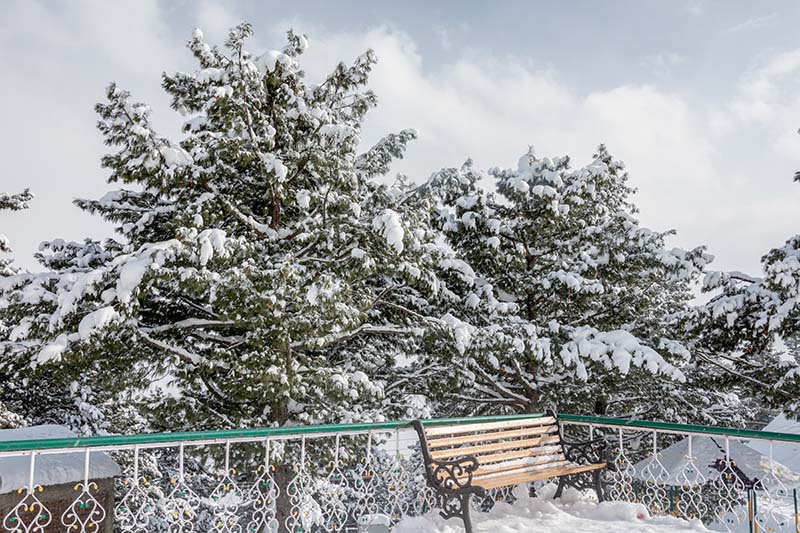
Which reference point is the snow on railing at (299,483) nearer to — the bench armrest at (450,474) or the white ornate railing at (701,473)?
the white ornate railing at (701,473)

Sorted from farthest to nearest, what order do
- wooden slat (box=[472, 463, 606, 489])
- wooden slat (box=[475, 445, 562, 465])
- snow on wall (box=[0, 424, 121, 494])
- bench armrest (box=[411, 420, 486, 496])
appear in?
snow on wall (box=[0, 424, 121, 494]) < wooden slat (box=[475, 445, 562, 465]) < wooden slat (box=[472, 463, 606, 489]) < bench armrest (box=[411, 420, 486, 496])

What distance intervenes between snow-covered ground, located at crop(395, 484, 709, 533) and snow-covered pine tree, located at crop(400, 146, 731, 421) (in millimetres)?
3946

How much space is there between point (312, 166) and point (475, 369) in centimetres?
460

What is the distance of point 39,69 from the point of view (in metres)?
7.87

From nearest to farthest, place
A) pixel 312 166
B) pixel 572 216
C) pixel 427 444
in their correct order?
pixel 427 444
pixel 312 166
pixel 572 216

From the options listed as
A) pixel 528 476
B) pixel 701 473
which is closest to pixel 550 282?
pixel 701 473

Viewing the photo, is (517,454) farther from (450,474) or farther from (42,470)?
(42,470)

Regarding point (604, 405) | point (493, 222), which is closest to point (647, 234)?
point (493, 222)

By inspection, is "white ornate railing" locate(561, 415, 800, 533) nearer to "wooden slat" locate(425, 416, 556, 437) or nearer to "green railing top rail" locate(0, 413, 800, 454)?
"green railing top rail" locate(0, 413, 800, 454)

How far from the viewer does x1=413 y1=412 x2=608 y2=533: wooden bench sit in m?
4.44

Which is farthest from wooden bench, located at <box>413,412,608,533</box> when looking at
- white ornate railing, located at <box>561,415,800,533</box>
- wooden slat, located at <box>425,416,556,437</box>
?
white ornate railing, located at <box>561,415,800,533</box>

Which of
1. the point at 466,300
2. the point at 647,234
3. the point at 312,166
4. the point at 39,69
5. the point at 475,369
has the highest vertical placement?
the point at 39,69

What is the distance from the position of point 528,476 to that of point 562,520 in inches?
22.9

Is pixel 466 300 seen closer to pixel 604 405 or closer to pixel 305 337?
pixel 305 337
